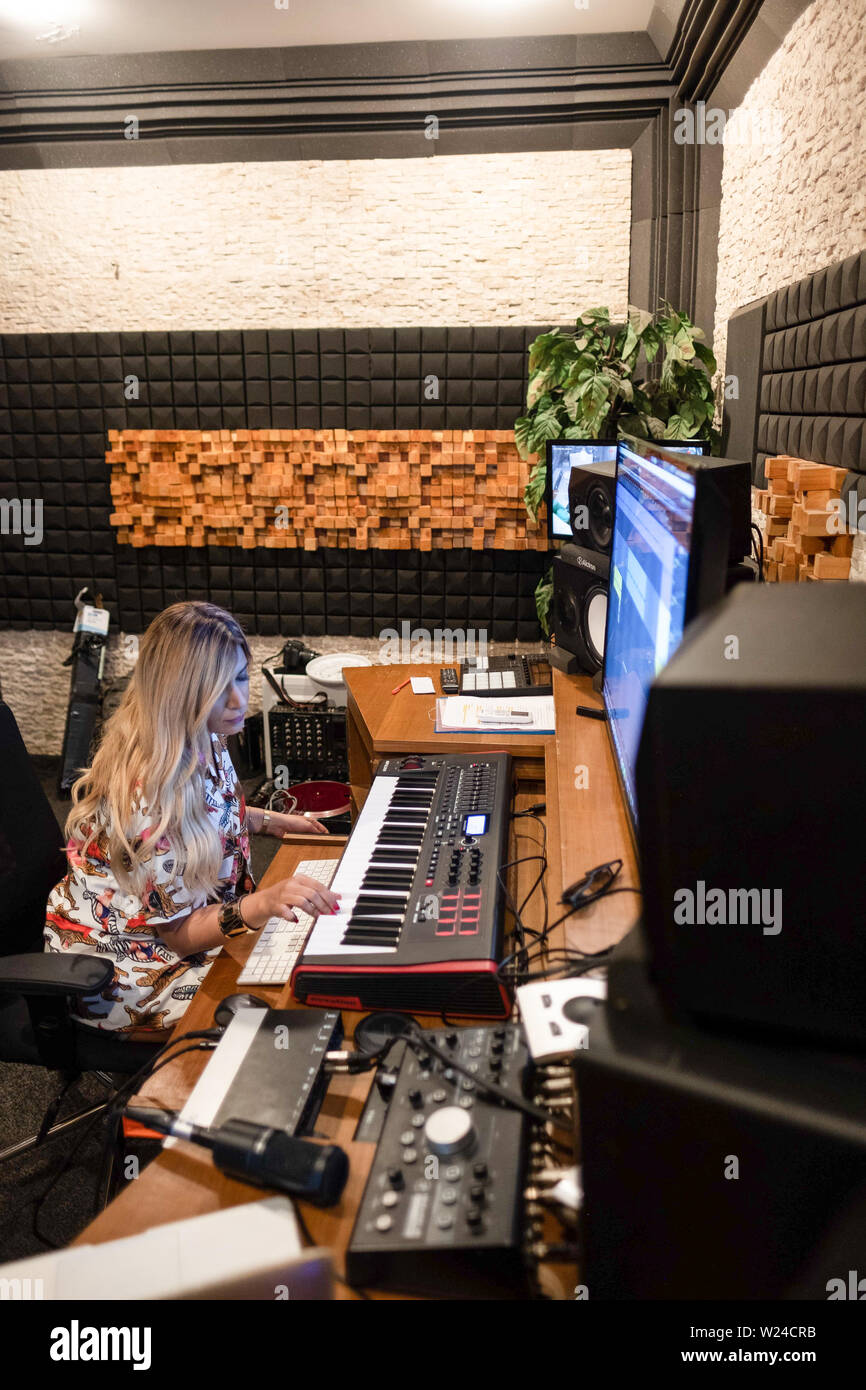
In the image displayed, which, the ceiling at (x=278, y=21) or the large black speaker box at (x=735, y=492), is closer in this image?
the large black speaker box at (x=735, y=492)

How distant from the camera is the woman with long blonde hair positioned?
1.64 m

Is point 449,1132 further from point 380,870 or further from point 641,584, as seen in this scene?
point 641,584

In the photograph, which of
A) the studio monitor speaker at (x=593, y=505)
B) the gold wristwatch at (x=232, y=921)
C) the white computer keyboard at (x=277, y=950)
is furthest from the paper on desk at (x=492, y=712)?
the gold wristwatch at (x=232, y=921)

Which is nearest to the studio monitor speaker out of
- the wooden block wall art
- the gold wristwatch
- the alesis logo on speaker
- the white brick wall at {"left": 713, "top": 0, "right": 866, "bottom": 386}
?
the alesis logo on speaker

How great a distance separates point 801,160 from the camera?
2498mm

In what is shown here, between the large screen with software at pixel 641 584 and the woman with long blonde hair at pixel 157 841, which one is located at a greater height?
the large screen with software at pixel 641 584

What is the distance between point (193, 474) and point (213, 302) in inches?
32.7

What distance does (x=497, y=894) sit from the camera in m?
1.33

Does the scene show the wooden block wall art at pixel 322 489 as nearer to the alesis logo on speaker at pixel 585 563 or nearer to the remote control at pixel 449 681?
the remote control at pixel 449 681

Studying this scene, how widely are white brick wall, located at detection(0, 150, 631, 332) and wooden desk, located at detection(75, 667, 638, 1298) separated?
2.66 metres

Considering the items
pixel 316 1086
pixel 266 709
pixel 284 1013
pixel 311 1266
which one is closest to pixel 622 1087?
pixel 311 1266

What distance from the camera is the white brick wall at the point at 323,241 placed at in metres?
3.94

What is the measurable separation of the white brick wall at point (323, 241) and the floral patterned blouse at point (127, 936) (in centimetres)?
314

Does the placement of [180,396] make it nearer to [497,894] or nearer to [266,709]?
[266,709]
